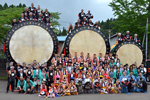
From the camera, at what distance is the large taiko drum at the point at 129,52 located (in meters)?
12.0

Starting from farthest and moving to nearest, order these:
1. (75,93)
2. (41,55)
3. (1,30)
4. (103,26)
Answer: (103,26), (1,30), (41,55), (75,93)

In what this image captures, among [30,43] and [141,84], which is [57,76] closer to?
[30,43]

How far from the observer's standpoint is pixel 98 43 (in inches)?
470

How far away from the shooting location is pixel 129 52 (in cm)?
1218

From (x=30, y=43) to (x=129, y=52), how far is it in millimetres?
6383

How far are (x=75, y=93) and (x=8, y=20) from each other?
43.1 ft

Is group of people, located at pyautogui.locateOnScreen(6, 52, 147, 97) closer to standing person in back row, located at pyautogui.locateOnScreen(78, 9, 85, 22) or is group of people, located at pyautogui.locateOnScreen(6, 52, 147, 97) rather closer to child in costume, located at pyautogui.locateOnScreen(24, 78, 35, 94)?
child in costume, located at pyautogui.locateOnScreen(24, 78, 35, 94)

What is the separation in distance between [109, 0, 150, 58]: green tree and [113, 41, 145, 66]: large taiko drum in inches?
321

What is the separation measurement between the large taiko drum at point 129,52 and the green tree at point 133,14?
8156 mm

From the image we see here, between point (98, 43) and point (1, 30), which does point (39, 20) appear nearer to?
point (98, 43)

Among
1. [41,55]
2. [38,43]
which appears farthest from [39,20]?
[41,55]

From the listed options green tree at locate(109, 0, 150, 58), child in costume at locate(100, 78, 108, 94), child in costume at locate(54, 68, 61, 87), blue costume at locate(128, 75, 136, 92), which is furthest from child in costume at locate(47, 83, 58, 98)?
green tree at locate(109, 0, 150, 58)

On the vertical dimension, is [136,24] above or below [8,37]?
above

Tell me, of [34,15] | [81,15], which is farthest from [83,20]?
[34,15]
